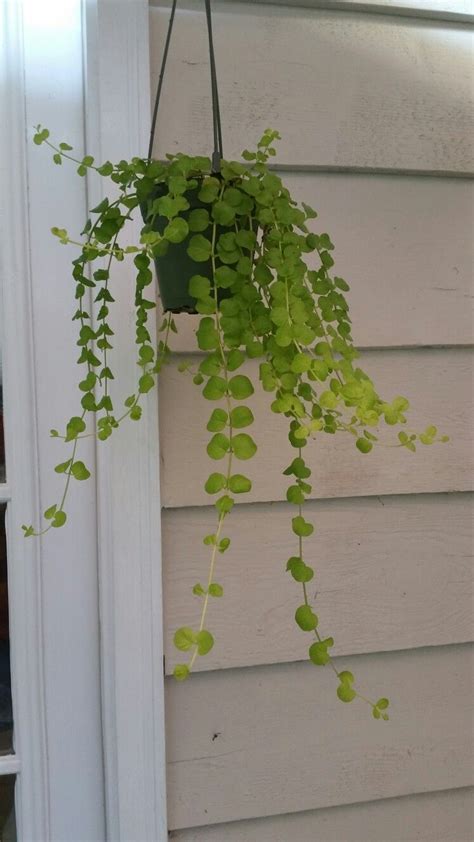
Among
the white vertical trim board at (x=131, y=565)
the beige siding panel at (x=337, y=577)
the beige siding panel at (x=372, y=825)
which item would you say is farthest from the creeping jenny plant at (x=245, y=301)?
the beige siding panel at (x=372, y=825)

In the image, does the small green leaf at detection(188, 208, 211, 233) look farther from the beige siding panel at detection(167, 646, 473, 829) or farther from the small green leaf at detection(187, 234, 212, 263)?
the beige siding panel at detection(167, 646, 473, 829)

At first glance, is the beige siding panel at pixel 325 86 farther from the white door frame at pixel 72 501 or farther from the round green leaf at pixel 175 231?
the round green leaf at pixel 175 231

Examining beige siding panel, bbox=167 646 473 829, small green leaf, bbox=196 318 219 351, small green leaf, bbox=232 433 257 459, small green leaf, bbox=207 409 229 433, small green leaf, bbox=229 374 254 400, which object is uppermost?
small green leaf, bbox=196 318 219 351

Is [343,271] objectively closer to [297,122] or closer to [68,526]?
[297,122]

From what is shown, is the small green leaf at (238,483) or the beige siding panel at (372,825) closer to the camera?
the small green leaf at (238,483)

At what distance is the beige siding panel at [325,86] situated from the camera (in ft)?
3.70

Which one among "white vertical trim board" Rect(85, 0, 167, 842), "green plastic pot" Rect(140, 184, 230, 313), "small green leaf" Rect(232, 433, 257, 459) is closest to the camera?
"small green leaf" Rect(232, 433, 257, 459)

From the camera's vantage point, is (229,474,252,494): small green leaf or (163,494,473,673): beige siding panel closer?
(229,474,252,494): small green leaf

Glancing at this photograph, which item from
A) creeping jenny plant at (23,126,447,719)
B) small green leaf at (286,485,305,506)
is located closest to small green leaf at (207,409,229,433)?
creeping jenny plant at (23,126,447,719)

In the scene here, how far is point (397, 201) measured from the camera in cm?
121

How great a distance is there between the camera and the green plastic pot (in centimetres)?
90

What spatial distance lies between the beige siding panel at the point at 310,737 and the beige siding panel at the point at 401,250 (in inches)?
20.2

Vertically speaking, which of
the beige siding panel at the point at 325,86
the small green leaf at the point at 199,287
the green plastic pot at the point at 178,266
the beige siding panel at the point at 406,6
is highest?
the beige siding panel at the point at 406,6

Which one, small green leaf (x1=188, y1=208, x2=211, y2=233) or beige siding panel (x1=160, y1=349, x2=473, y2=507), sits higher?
small green leaf (x1=188, y1=208, x2=211, y2=233)
